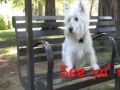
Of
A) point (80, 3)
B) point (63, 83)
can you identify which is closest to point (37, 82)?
point (63, 83)

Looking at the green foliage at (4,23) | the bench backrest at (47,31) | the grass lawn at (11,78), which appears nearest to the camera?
the bench backrest at (47,31)

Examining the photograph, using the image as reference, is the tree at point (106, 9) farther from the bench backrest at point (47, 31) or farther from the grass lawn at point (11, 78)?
the grass lawn at point (11, 78)

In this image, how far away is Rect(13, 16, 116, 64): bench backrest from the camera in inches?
166

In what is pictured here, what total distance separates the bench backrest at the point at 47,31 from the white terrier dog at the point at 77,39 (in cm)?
A: 52

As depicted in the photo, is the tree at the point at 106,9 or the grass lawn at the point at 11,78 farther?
the tree at the point at 106,9

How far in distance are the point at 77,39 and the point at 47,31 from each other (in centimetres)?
85

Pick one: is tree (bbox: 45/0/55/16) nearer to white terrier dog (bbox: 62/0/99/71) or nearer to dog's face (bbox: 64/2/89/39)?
white terrier dog (bbox: 62/0/99/71)

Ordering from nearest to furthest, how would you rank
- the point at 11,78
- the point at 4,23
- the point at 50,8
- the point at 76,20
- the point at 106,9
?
the point at 76,20
the point at 11,78
the point at 106,9
the point at 50,8
the point at 4,23

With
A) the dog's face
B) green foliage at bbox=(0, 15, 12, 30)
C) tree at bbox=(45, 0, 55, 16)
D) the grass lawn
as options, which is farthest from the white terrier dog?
green foliage at bbox=(0, 15, 12, 30)

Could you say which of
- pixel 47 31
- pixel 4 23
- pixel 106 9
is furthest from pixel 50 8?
pixel 4 23

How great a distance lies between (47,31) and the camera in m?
4.63

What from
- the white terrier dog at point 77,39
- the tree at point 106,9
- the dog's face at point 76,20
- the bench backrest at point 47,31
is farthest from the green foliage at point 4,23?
the dog's face at point 76,20

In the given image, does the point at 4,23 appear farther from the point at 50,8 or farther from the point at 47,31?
the point at 47,31

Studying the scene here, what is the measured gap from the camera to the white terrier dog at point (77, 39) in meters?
3.81
